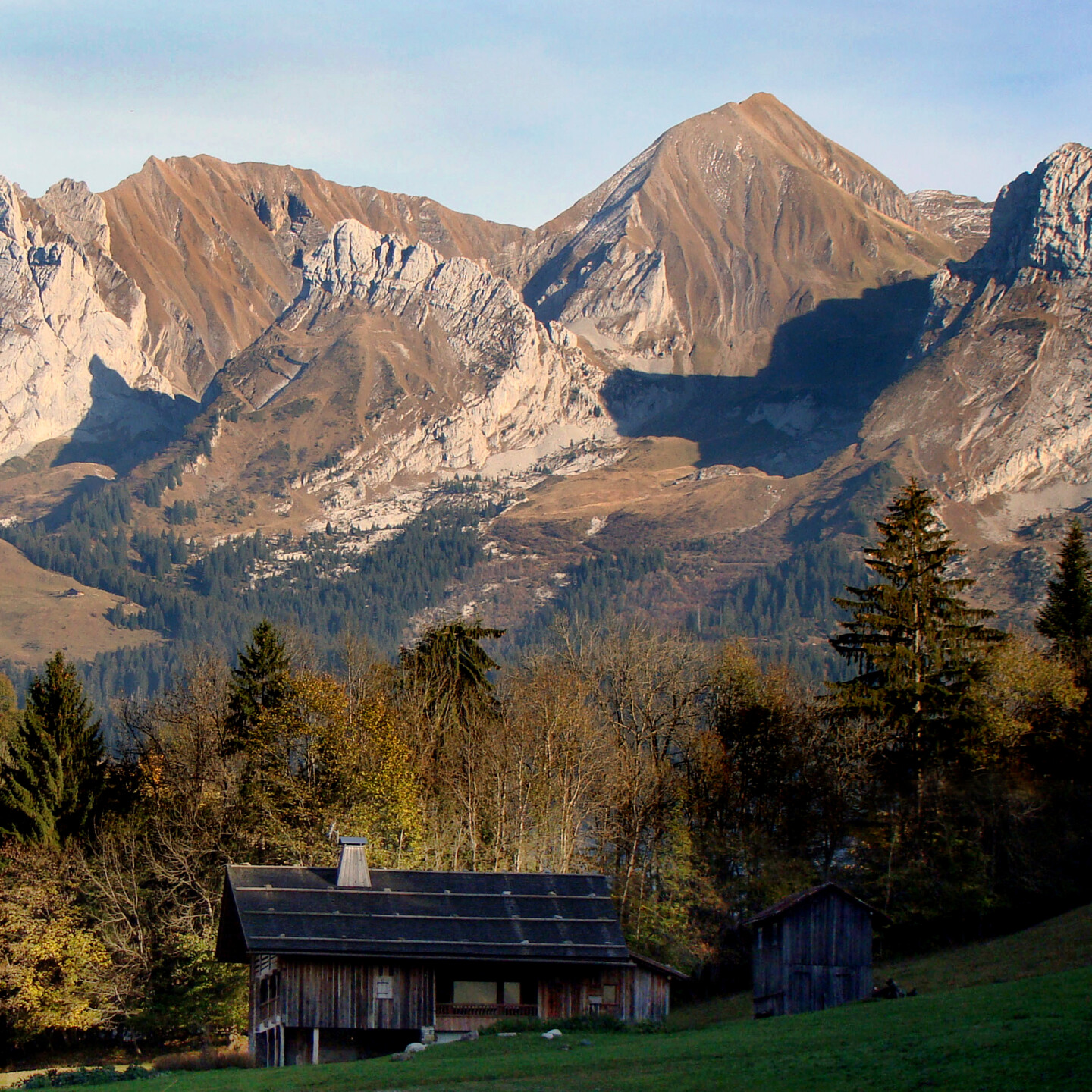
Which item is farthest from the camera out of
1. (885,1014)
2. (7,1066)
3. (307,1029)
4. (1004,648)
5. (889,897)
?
(1004,648)

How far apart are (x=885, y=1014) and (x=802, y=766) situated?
37.1 meters

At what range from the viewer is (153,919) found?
62.2 metres

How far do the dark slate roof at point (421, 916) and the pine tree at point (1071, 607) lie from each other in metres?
38.3

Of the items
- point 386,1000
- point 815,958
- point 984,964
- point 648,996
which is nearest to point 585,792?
point 648,996

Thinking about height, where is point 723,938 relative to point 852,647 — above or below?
below

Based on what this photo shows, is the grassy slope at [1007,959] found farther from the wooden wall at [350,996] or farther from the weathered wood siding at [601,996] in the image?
the wooden wall at [350,996]

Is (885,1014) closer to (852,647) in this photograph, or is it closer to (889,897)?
(889,897)

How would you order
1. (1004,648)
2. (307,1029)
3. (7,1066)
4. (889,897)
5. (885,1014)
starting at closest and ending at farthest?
(885,1014), (307,1029), (7,1066), (889,897), (1004,648)

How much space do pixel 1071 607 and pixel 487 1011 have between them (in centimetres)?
4721

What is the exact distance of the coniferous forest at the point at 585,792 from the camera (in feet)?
201

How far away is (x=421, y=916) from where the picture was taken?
49000mm

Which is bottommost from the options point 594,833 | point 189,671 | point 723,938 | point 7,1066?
point 7,1066

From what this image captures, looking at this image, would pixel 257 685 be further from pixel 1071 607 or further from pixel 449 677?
pixel 1071 607

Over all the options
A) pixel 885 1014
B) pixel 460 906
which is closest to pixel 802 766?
pixel 460 906
